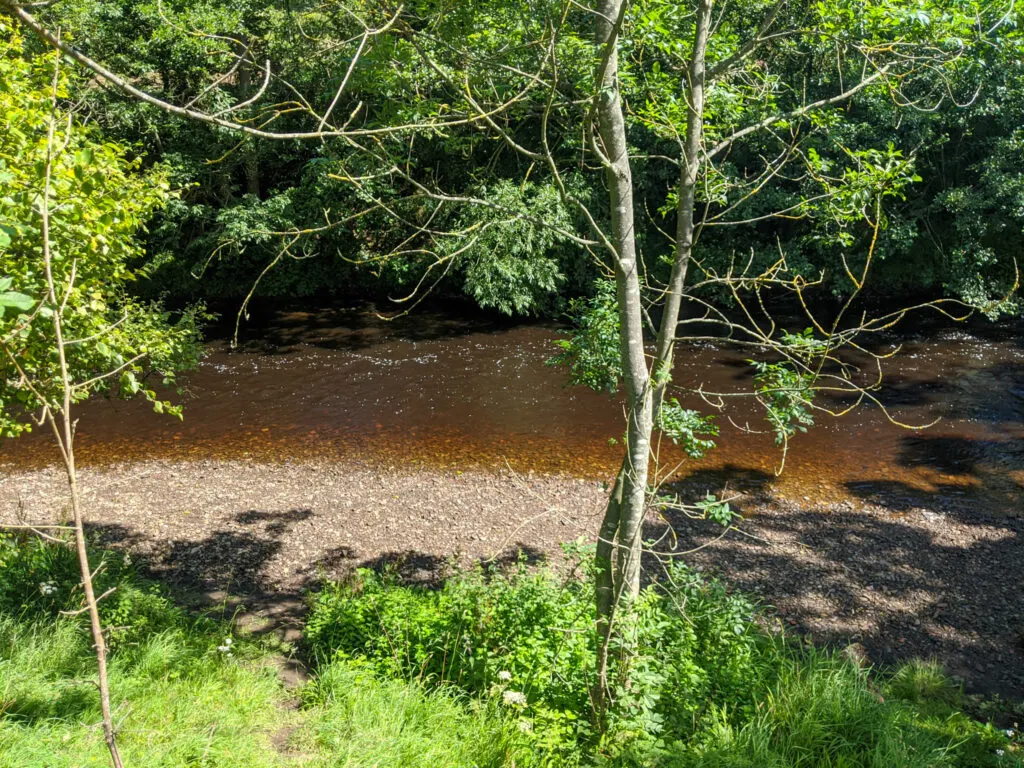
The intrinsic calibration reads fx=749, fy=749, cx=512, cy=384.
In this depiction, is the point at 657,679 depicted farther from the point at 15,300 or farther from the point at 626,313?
the point at 15,300

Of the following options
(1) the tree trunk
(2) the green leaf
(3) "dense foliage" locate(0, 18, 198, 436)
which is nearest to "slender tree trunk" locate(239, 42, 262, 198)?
(1) the tree trunk

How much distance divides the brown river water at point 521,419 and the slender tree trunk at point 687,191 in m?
5.41

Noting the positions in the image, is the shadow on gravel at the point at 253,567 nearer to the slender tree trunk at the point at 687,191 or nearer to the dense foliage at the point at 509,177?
the slender tree trunk at the point at 687,191

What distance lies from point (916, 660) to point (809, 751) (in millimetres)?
2214

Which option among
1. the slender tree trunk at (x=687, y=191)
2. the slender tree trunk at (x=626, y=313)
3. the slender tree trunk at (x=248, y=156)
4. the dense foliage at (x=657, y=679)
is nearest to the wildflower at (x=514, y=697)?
the dense foliage at (x=657, y=679)

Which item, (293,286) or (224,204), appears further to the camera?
(293,286)

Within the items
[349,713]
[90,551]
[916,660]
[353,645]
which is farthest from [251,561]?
[916,660]

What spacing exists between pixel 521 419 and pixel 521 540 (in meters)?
4.03

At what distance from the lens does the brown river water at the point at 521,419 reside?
9625 millimetres

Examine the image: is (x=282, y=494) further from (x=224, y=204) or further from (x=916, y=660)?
(x=224, y=204)

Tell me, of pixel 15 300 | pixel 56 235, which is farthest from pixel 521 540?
pixel 15 300

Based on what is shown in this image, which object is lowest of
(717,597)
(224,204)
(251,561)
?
(251,561)

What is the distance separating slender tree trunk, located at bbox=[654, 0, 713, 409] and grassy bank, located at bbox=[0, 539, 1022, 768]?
127cm

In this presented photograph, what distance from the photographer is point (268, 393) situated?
41.4 feet
